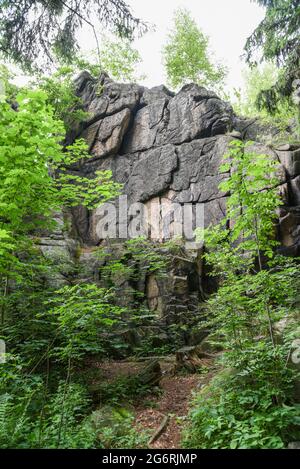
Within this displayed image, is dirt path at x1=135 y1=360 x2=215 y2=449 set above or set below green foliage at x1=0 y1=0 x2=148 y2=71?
below

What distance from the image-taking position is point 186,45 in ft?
78.3

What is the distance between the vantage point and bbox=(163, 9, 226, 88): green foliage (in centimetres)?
2384

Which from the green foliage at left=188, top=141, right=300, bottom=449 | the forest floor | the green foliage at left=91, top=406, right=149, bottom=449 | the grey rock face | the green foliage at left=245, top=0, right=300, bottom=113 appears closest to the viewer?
the green foliage at left=188, top=141, right=300, bottom=449

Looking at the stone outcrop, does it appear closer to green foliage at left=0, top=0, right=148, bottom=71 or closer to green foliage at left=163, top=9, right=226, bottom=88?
green foliage at left=163, top=9, right=226, bottom=88

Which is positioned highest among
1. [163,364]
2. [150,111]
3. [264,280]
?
[150,111]

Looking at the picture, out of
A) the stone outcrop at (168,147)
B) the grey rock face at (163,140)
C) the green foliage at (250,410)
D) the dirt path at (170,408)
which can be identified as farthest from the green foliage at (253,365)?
the grey rock face at (163,140)

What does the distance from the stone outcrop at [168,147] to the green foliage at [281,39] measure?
Answer: 5.52 metres

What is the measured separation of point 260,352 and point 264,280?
119 cm

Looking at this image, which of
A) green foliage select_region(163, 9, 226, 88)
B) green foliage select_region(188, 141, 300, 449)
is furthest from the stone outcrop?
green foliage select_region(188, 141, 300, 449)

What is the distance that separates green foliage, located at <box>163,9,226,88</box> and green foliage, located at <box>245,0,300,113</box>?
1551cm

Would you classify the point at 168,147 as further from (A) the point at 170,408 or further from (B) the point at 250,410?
(B) the point at 250,410

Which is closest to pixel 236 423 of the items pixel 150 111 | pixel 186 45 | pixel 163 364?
pixel 163 364

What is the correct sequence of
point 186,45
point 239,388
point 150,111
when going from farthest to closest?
1. point 186,45
2. point 150,111
3. point 239,388
